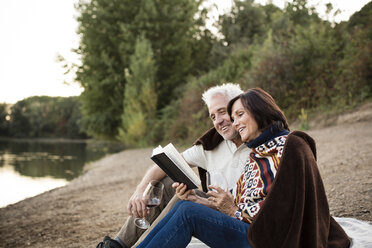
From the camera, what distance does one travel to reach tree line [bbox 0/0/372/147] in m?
11.6

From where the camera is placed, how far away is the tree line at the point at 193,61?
37.9ft

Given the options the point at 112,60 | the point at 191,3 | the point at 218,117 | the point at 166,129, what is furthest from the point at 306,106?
the point at 191,3

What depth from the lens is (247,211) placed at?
→ 6.81ft

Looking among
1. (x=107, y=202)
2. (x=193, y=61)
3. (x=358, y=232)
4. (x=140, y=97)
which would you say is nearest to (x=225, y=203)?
(x=358, y=232)

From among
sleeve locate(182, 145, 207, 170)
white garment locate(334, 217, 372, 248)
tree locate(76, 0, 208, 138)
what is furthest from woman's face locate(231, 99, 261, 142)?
tree locate(76, 0, 208, 138)

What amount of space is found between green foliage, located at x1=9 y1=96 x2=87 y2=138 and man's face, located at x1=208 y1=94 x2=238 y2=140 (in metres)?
47.1

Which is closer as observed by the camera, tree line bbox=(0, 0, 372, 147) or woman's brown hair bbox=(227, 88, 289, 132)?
woman's brown hair bbox=(227, 88, 289, 132)

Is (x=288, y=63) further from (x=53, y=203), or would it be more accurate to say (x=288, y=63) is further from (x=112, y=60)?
(x=112, y=60)

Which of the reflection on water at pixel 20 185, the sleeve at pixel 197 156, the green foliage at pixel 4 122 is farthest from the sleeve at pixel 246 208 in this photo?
the green foliage at pixel 4 122

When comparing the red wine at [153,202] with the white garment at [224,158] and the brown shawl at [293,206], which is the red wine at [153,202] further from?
the brown shawl at [293,206]

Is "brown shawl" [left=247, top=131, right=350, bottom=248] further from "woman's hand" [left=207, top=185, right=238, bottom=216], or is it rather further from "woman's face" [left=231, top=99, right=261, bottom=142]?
"woman's face" [left=231, top=99, right=261, bottom=142]

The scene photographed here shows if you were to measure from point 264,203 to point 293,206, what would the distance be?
0.50ft

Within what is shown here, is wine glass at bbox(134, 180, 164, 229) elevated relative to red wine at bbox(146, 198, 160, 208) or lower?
elevated

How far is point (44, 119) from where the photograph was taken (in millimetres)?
54844
